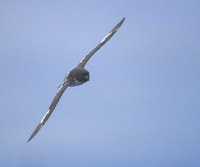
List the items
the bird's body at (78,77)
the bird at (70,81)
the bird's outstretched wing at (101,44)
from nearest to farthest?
the bird at (70,81), the bird's body at (78,77), the bird's outstretched wing at (101,44)

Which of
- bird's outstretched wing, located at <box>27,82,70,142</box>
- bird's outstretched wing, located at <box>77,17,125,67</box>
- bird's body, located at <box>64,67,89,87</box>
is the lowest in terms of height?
bird's outstretched wing, located at <box>27,82,70,142</box>

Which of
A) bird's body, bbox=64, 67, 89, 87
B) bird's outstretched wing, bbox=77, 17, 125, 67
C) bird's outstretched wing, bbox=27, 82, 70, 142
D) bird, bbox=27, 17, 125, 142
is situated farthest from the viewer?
bird's outstretched wing, bbox=77, 17, 125, 67

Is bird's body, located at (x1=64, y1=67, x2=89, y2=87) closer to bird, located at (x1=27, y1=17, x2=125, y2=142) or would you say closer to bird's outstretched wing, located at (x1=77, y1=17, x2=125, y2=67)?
bird, located at (x1=27, y1=17, x2=125, y2=142)

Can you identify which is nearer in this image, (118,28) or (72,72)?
(72,72)

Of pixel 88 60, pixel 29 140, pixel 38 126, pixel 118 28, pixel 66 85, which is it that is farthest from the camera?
pixel 118 28

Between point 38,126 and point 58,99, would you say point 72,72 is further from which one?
point 38,126

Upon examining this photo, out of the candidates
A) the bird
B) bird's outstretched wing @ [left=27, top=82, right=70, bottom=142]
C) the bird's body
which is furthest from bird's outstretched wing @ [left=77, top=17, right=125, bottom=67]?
bird's outstretched wing @ [left=27, top=82, right=70, bottom=142]

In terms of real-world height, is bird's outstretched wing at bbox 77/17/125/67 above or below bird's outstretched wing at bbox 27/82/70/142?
above

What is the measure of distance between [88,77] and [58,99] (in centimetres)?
249

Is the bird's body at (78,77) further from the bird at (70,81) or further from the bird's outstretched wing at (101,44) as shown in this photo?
the bird's outstretched wing at (101,44)

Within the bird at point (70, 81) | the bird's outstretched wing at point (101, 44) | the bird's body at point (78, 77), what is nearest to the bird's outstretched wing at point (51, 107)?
the bird at point (70, 81)

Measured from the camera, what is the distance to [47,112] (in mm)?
20562

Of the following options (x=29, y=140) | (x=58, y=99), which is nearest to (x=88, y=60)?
(x=58, y=99)

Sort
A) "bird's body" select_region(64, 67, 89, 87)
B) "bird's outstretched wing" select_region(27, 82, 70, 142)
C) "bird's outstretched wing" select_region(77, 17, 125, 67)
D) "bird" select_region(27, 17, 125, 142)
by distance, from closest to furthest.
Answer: "bird's outstretched wing" select_region(27, 82, 70, 142) → "bird" select_region(27, 17, 125, 142) → "bird's body" select_region(64, 67, 89, 87) → "bird's outstretched wing" select_region(77, 17, 125, 67)
